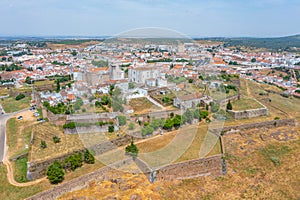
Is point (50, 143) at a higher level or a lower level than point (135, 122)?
lower

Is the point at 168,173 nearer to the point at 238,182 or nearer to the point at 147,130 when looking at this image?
the point at 238,182

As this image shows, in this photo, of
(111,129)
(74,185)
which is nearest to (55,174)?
(74,185)

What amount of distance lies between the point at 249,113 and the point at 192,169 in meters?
6.90

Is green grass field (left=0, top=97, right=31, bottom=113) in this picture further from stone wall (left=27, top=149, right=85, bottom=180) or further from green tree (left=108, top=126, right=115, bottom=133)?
green tree (left=108, top=126, right=115, bottom=133)

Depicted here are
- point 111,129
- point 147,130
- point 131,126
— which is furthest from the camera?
point 111,129

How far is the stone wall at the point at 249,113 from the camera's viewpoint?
525 inches

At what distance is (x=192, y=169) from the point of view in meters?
8.35

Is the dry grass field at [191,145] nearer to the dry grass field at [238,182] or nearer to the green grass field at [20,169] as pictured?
the dry grass field at [238,182]

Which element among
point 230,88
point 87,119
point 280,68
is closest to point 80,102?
point 87,119

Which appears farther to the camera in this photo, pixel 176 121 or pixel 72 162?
pixel 176 121

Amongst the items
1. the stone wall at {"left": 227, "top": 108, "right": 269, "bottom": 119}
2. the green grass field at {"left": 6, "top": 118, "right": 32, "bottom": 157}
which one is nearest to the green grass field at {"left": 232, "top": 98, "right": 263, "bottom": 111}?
the stone wall at {"left": 227, "top": 108, "right": 269, "bottom": 119}

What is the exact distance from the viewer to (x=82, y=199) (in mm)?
6680

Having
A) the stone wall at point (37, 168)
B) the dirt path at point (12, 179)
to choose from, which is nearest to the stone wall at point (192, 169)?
the stone wall at point (37, 168)

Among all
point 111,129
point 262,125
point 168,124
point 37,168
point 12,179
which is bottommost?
point 12,179
